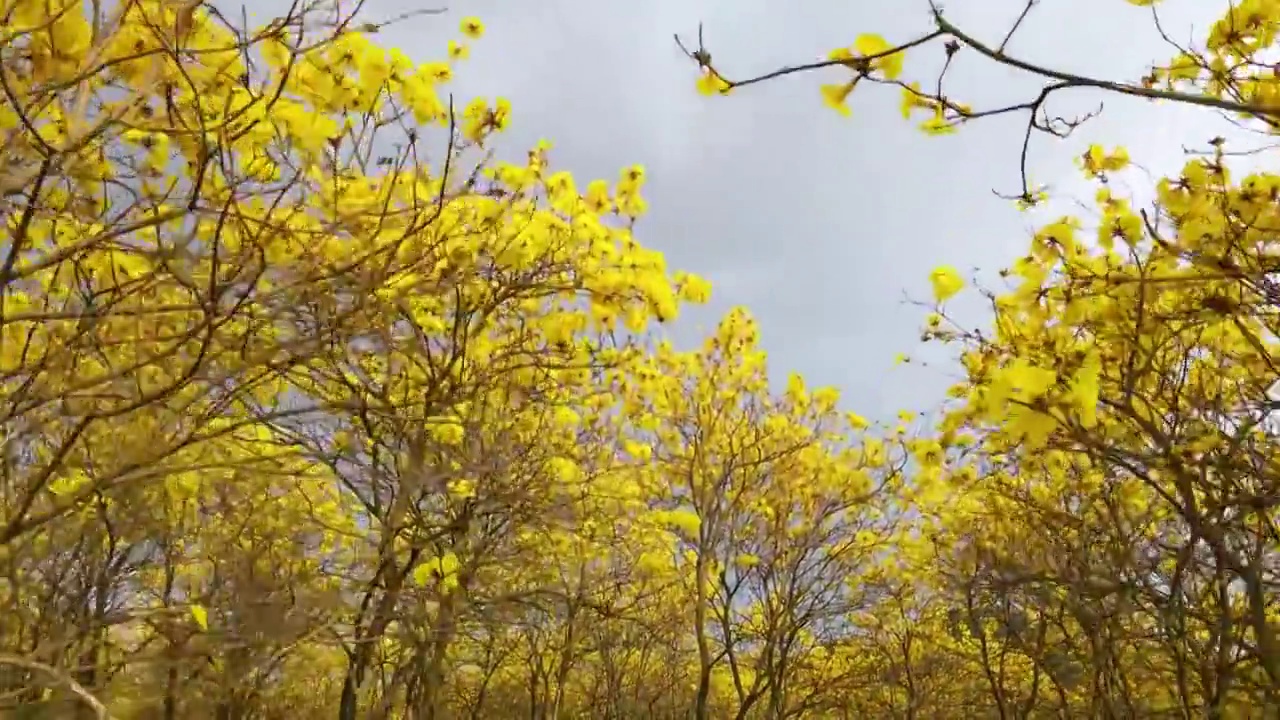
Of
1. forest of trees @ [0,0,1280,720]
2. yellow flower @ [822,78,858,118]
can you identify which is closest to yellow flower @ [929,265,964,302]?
forest of trees @ [0,0,1280,720]

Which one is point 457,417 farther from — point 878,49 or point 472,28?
point 878,49

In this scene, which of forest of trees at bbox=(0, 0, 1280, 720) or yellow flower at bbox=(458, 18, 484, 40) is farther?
yellow flower at bbox=(458, 18, 484, 40)

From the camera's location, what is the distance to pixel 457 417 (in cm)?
430

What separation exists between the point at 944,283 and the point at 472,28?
251 centimetres

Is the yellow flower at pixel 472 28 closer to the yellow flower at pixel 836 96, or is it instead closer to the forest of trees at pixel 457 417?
the forest of trees at pixel 457 417

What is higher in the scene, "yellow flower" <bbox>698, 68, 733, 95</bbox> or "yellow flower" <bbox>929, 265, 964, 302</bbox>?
"yellow flower" <bbox>929, 265, 964, 302</bbox>

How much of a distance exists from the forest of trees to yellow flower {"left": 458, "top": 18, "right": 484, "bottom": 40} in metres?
0.01

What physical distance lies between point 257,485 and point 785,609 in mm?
7416

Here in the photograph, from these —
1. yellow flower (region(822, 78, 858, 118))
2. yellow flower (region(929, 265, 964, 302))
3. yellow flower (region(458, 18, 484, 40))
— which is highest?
yellow flower (region(458, 18, 484, 40))

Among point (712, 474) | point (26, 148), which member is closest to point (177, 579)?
point (712, 474)

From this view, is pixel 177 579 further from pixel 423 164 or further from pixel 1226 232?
pixel 1226 232

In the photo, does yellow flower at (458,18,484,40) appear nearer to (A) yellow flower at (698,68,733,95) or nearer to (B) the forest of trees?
(B) the forest of trees

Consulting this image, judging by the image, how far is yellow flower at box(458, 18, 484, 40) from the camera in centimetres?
A: 419

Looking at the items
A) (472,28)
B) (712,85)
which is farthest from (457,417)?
(712,85)
